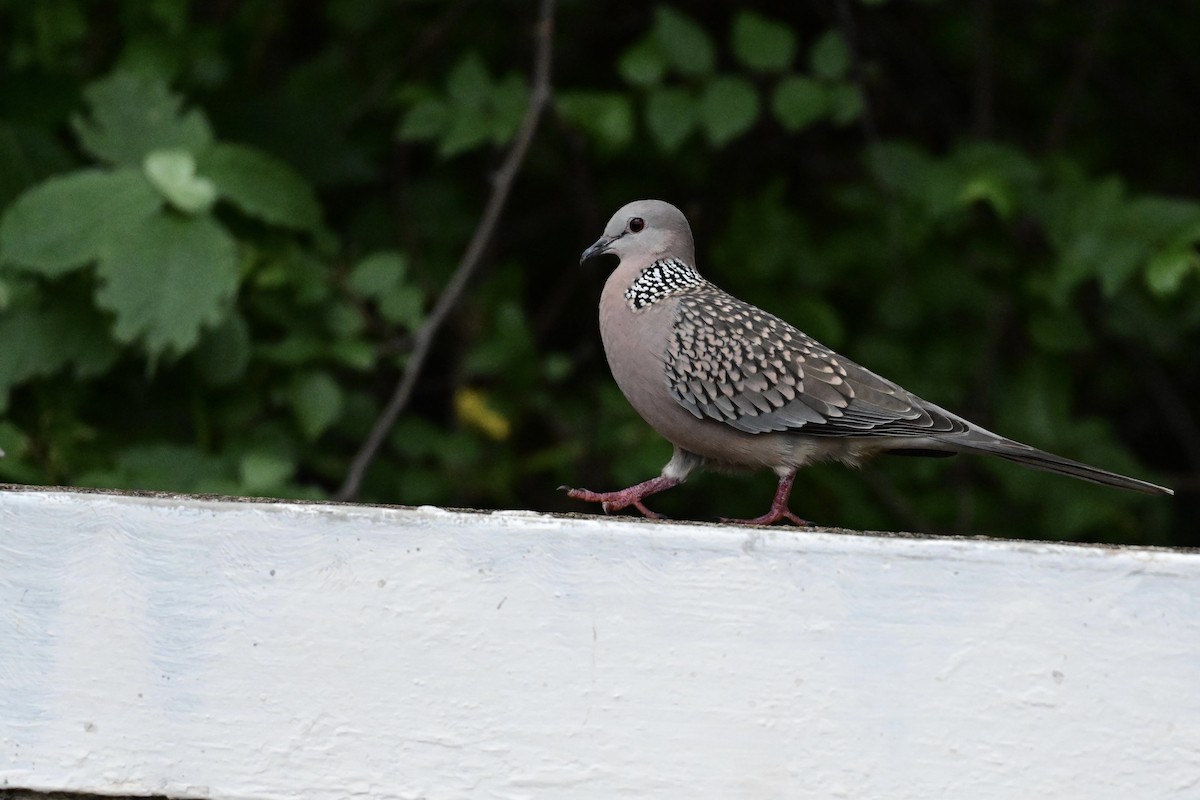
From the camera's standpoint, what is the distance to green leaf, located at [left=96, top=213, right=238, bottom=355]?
289cm

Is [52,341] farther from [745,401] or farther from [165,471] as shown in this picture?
[745,401]

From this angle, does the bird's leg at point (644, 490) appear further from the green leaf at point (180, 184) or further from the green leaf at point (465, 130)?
the green leaf at point (465, 130)

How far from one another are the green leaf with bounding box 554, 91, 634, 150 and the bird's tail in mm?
1747

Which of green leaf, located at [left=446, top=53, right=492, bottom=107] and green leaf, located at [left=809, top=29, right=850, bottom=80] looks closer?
green leaf, located at [left=809, top=29, right=850, bottom=80]

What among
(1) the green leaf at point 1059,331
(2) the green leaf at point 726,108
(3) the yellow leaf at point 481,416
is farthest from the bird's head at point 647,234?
(1) the green leaf at point 1059,331

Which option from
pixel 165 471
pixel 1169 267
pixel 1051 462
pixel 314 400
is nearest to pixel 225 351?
pixel 314 400

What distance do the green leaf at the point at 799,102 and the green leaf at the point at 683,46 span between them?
21cm

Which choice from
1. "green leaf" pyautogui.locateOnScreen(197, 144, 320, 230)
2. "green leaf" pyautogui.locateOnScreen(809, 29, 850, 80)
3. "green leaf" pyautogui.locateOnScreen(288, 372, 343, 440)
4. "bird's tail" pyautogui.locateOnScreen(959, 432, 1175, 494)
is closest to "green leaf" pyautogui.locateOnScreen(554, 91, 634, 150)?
"green leaf" pyautogui.locateOnScreen(809, 29, 850, 80)

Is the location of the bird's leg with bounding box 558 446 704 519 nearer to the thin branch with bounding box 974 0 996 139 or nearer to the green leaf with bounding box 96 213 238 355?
the green leaf with bounding box 96 213 238 355

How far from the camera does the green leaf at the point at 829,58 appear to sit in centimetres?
367

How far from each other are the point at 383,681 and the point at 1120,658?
2.62ft

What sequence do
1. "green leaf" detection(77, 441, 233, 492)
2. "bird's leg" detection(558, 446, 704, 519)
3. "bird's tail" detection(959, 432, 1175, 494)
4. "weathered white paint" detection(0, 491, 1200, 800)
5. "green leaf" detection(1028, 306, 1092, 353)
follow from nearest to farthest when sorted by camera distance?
1. "weathered white paint" detection(0, 491, 1200, 800)
2. "bird's tail" detection(959, 432, 1175, 494)
3. "bird's leg" detection(558, 446, 704, 519)
4. "green leaf" detection(77, 441, 233, 492)
5. "green leaf" detection(1028, 306, 1092, 353)

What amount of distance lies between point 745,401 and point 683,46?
67.3 inches

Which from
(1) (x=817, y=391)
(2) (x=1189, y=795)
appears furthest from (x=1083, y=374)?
(2) (x=1189, y=795)
